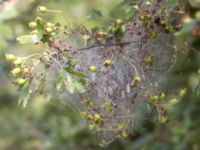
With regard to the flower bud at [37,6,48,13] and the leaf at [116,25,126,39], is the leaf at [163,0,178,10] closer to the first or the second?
the leaf at [116,25,126,39]

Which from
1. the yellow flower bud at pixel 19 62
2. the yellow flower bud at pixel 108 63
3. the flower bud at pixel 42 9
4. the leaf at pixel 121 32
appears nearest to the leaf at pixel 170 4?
the leaf at pixel 121 32

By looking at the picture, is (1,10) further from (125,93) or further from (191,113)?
(191,113)

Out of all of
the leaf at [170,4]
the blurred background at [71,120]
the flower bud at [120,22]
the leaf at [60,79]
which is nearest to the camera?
the leaf at [60,79]

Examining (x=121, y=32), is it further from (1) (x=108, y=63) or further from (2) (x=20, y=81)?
(2) (x=20, y=81)

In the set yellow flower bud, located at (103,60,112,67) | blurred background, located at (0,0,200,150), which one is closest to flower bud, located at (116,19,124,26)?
yellow flower bud, located at (103,60,112,67)

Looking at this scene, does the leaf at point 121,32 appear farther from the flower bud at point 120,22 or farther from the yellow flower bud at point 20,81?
the yellow flower bud at point 20,81

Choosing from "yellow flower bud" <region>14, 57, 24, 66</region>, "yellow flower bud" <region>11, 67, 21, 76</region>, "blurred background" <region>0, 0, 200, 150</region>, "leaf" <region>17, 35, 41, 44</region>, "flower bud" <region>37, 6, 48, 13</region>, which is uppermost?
"flower bud" <region>37, 6, 48, 13</region>

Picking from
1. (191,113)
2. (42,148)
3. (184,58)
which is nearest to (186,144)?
(191,113)

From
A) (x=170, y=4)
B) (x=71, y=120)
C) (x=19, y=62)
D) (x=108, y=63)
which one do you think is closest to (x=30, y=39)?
(x=19, y=62)

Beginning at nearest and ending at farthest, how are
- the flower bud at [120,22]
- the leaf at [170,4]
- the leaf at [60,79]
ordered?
the leaf at [60,79], the leaf at [170,4], the flower bud at [120,22]
